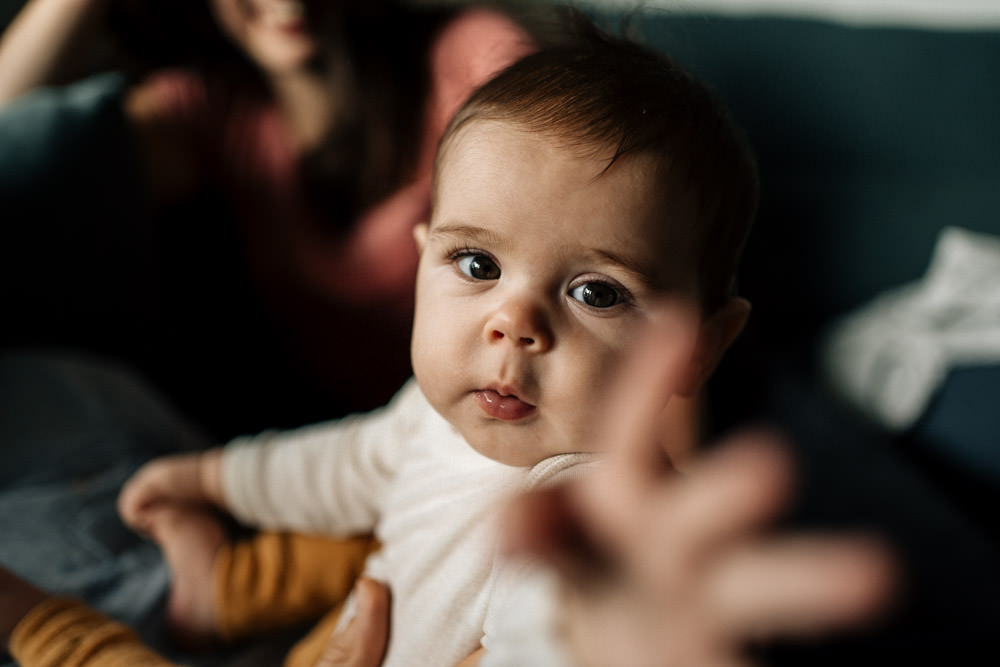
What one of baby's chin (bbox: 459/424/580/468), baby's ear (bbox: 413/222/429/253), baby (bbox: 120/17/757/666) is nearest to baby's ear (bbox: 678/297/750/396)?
baby (bbox: 120/17/757/666)

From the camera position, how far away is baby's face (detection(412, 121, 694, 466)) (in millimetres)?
425

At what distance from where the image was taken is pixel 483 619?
17.3 inches

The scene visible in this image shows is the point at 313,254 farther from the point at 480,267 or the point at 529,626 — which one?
the point at 529,626

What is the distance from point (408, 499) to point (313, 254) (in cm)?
64

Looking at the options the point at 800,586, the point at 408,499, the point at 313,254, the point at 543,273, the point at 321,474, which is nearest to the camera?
the point at 800,586

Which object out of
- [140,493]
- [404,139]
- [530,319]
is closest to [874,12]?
[404,139]

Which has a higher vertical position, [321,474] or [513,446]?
[513,446]

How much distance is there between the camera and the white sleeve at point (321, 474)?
2.06 ft

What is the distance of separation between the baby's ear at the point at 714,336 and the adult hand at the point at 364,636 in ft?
0.84

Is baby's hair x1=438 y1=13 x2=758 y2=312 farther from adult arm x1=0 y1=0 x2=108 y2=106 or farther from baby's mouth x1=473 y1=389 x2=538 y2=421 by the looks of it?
adult arm x1=0 y1=0 x2=108 y2=106

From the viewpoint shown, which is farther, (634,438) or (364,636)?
(364,636)

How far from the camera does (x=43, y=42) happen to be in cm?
86

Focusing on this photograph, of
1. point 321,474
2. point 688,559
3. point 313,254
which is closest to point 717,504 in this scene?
point 688,559

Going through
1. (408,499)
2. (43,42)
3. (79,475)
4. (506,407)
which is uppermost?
(43,42)
